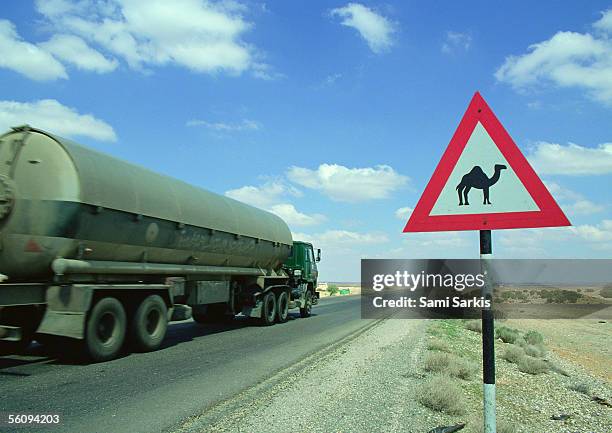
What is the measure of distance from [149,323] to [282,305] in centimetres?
876

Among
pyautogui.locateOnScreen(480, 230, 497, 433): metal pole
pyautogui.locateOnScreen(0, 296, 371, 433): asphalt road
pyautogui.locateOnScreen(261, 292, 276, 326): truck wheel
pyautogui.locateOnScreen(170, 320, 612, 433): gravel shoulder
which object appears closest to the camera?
pyautogui.locateOnScreen(480, 230, 497, 433): metal pole

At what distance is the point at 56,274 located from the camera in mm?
8992

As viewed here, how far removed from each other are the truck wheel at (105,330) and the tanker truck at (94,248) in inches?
0.8

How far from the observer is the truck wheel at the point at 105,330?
9.18 metres

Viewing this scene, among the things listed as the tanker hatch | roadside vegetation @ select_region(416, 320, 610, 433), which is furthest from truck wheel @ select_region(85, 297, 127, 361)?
roadside vegetation @ select_region(416, 320, 610, 433)

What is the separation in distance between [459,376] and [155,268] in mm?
6836

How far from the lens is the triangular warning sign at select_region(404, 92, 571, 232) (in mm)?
3332

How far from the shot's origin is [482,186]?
3416 millimetres

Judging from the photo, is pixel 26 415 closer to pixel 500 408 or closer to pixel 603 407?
pixel 500 408

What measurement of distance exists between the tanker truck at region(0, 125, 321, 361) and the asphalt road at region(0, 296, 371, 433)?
63 cm

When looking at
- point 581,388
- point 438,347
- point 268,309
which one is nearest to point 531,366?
point 581,388

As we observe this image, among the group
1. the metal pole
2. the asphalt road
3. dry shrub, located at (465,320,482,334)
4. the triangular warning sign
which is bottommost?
dry shrub, located at (465,320,482,334)

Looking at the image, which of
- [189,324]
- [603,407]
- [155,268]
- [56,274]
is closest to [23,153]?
[56,274]

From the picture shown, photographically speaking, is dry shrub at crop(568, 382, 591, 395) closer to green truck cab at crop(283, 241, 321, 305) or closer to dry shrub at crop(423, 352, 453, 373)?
dry shrub at crop(423, 352, 453, 373)
